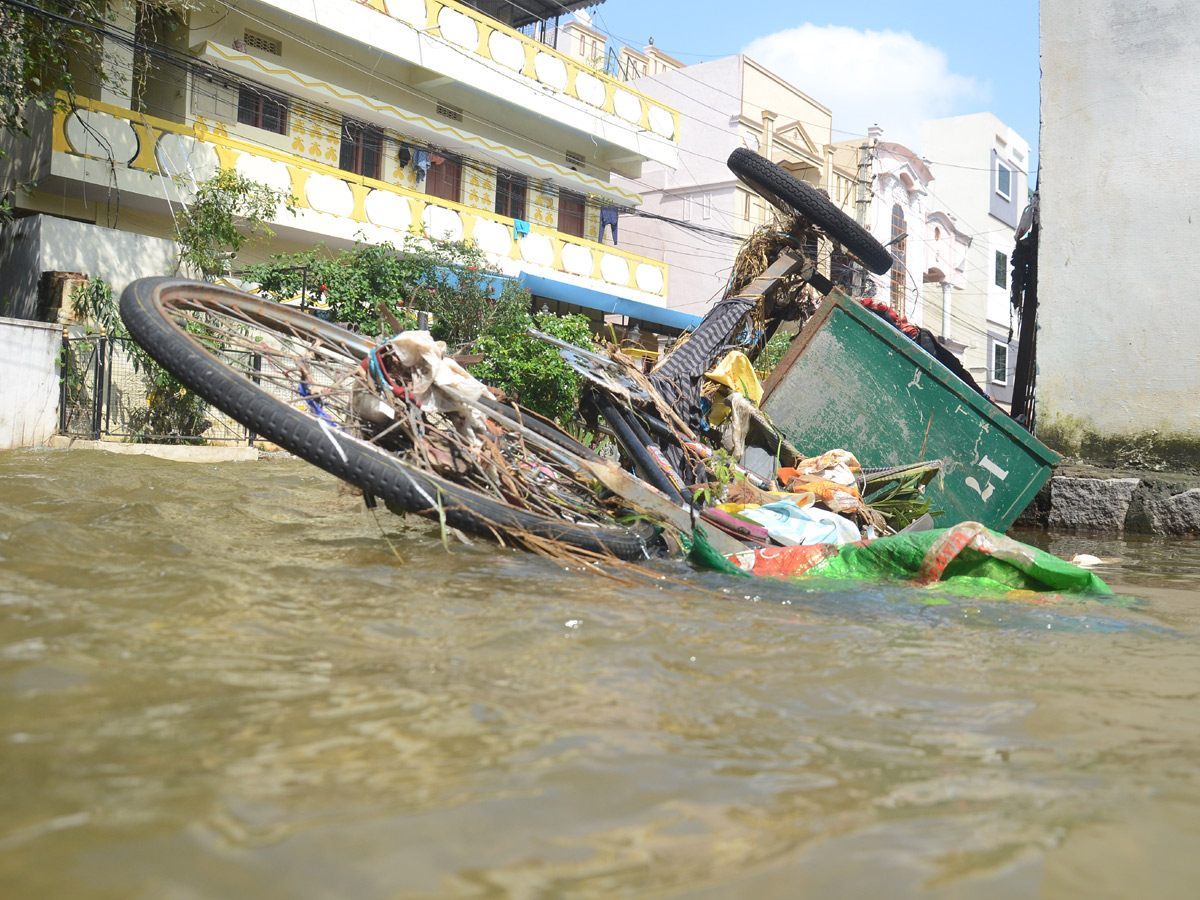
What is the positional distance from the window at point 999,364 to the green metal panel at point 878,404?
31666 millimetres

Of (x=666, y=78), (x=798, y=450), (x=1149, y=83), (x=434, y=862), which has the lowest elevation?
(x=434, y=862)

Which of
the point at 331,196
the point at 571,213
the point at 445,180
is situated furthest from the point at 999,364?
the point at 331,196

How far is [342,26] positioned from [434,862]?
16050mm

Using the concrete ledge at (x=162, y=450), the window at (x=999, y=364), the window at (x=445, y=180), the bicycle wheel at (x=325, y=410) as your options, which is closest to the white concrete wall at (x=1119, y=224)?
the bicycle wheel at (x=325, y=410)

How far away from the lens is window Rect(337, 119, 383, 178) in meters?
16.2

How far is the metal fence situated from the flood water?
7.52 metres

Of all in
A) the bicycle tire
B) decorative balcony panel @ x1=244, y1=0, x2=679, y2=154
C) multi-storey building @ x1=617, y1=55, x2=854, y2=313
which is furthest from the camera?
multi-storey building @ x1=617, y1=55, x2=854, y2=313

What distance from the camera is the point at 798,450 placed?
5.51 meters

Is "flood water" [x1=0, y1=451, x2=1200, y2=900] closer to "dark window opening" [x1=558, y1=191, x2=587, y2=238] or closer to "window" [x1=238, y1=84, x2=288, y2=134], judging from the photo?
"window" [x1=238, y1=84, x2=288, y2=134]

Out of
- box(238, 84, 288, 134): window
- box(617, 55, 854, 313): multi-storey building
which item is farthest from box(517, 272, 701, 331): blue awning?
box(238, 84, 288, 134): window

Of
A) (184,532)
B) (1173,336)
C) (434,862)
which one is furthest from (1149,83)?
(434,862)

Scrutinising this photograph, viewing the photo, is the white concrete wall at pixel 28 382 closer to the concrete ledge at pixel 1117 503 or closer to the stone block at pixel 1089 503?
the concrete ledge at pixel 1117 503

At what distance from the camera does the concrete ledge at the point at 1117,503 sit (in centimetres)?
646

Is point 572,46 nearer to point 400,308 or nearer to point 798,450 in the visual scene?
point 400,308
